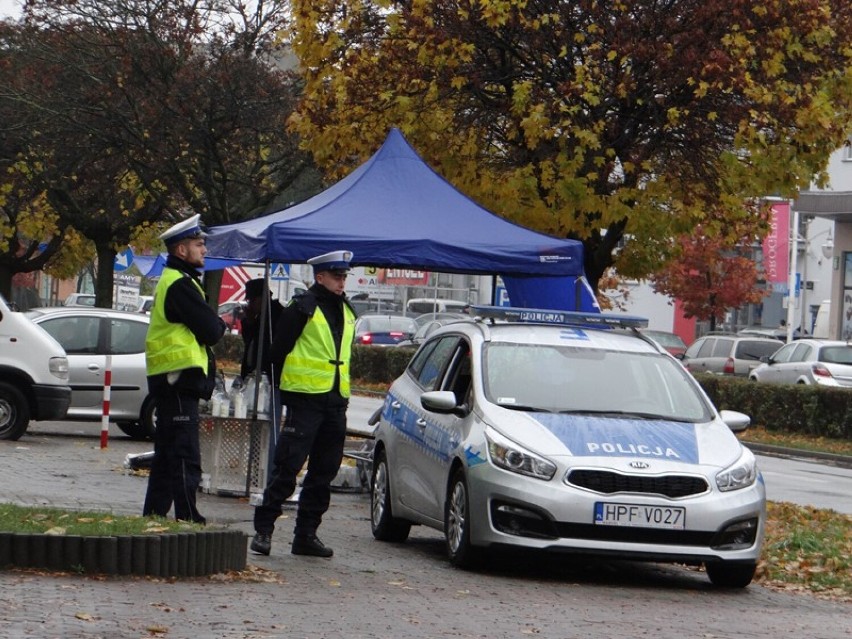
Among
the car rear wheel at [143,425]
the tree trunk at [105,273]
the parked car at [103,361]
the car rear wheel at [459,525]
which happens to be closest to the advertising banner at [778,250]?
the tree trunk at [105,273]

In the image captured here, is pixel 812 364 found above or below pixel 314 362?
below

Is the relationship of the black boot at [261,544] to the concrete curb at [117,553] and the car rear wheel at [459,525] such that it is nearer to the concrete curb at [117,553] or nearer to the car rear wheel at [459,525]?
the car rear wheel at [459,525]

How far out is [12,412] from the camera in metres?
19.9

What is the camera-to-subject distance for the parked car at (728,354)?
142 ft

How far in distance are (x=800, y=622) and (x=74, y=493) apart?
6676mm

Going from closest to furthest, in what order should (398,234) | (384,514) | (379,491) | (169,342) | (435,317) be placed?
(169,342), (384,514), (379,491), (398,234), (435,317)

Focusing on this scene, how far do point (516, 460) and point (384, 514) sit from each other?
2210 mm

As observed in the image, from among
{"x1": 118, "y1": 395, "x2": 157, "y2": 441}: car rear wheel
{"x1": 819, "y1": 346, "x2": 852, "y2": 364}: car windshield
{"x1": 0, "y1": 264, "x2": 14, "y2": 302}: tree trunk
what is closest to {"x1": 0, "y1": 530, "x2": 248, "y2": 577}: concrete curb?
{"x1": 118, "y1": 395, "x2": 157, "y2": 441}: car rear wheel

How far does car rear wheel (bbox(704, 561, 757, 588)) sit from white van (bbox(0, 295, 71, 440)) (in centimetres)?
1058

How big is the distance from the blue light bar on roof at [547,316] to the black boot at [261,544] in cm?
244

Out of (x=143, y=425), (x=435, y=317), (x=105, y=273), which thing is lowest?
(x=143, y=425)

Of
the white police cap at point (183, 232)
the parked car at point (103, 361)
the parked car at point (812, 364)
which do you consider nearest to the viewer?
the white police cap at point (183, 232)

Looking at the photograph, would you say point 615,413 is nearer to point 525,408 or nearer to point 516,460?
point 525,408

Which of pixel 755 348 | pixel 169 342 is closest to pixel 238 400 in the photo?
pixel 169 342
